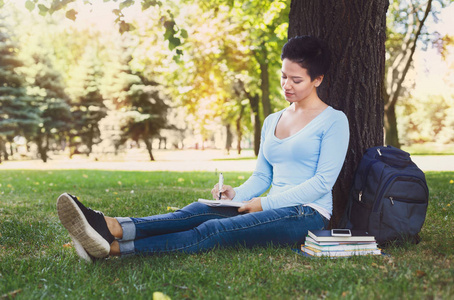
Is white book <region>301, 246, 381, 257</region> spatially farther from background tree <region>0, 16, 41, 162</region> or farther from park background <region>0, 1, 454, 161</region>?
background tree <region>0, 16, 41, 162</region>

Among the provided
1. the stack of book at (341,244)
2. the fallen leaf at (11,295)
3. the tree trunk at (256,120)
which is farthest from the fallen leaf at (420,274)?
the tree trunk at (256,120)

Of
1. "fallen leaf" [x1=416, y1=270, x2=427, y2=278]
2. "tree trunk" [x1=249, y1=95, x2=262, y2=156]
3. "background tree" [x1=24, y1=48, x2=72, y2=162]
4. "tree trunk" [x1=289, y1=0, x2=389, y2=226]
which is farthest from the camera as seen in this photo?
"background tree" [x1=24, y1=48, x2=72, y2=162]

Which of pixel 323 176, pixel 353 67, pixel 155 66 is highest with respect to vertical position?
pixel 155 66

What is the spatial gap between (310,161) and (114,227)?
1573mm

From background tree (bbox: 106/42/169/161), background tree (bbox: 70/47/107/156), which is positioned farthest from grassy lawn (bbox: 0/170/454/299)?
background tree (bbox: 70/47/107/156)

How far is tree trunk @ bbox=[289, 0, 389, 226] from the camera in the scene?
3.73 metres

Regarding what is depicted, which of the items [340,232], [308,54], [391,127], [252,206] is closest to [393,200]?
[340,232]

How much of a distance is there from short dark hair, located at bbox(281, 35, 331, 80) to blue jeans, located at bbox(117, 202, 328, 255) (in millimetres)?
1092

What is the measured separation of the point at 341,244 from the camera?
296 cm

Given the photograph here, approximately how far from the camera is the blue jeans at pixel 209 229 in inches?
113

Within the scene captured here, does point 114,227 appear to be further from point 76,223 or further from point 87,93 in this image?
point 87,93

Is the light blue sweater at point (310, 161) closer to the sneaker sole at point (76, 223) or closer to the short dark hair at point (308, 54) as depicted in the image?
the short dark hair at point (308, 54)

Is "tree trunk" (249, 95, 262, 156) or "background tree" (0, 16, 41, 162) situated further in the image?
"tree trunk" (249, 95, 262, 156)

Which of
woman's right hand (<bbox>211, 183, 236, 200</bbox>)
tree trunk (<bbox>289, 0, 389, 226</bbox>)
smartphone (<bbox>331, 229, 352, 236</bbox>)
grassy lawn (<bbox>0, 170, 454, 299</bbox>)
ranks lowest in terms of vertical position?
grassy lawn (<bbox>0, 170, 454, 299</bbox>)
